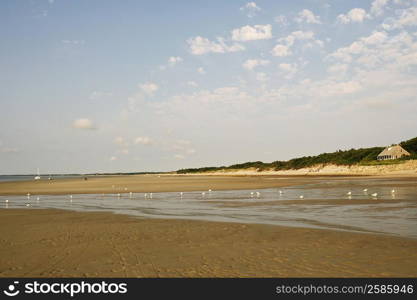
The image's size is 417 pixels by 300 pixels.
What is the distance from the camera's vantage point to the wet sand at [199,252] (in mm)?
9117

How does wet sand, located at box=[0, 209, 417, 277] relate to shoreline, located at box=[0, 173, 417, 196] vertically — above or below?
above

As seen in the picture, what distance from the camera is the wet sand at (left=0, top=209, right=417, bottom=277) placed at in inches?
359

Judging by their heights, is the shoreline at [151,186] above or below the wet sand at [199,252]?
below

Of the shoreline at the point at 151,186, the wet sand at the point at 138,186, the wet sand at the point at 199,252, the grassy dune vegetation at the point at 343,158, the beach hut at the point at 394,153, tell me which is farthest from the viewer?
the grassy dune vegetation at the point at 343,158

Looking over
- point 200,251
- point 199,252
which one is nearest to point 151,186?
point 200,251

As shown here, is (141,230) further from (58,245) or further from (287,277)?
(287,277)

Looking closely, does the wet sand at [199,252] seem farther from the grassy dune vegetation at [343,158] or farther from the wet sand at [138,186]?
the grassy dune vegetation at [343,158]

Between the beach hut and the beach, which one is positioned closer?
the beach

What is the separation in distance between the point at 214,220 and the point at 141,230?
4.48 meters

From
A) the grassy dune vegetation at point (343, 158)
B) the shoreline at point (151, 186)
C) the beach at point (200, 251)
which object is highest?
the grassy dune vegetation at point (343, 158)

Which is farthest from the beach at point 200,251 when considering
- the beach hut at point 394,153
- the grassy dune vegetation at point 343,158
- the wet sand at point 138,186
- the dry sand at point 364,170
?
the beach hut at point 394,153

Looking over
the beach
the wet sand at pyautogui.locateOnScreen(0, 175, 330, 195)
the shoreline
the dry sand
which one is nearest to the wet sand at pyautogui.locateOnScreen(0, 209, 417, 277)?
the beach

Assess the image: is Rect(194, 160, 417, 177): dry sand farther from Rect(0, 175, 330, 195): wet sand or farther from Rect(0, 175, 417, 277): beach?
Rect(0, 175, 417, 277): beach

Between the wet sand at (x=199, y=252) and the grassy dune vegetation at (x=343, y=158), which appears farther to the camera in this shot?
the grassy dune vegetation at (x=343, y=158)
